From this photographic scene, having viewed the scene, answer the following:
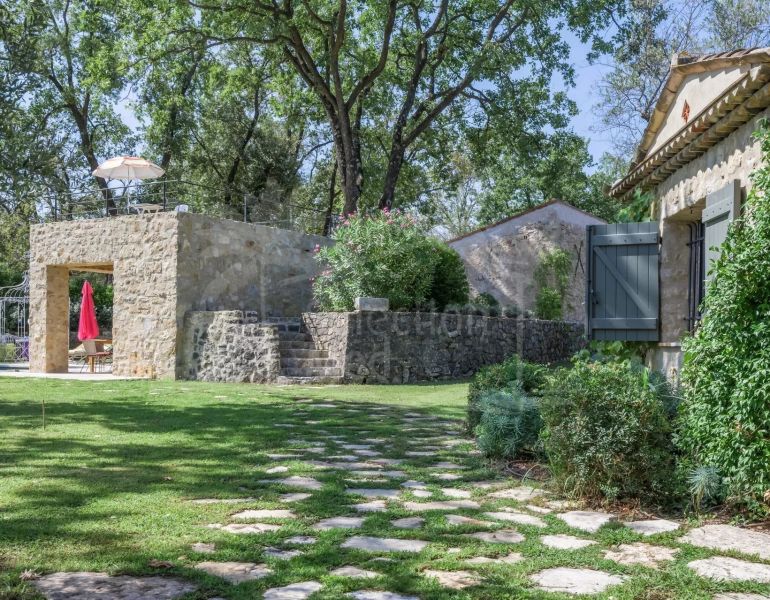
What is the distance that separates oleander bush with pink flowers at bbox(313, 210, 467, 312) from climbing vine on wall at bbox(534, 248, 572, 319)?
679cm

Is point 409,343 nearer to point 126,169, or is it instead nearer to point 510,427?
point 126,169

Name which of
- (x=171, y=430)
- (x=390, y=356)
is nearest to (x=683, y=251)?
(x=171, y=430)

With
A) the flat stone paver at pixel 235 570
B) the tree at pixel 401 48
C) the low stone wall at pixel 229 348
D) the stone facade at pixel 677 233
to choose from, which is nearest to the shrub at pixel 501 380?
the stone facade at pixel 677 233

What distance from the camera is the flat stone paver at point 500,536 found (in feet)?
11.9

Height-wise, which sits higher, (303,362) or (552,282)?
(552,282)

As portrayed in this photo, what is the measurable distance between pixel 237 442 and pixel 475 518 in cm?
320

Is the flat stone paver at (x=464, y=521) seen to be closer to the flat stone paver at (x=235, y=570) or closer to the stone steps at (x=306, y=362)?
the flat stone paver at (x=235, y=570)

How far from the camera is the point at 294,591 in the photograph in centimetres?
288

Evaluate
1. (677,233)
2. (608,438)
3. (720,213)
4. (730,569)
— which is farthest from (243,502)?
(677,233)

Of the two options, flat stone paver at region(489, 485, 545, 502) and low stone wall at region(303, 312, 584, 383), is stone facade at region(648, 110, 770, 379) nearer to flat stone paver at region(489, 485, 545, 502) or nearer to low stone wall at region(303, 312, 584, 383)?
flat stone paver at region(489, 485, 545, 502)

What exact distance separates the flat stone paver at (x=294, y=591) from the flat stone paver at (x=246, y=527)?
820 millimetres

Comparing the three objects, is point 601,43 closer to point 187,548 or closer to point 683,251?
point 683,251

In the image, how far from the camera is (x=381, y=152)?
25.4 metres

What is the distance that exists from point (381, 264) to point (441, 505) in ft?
34.4
